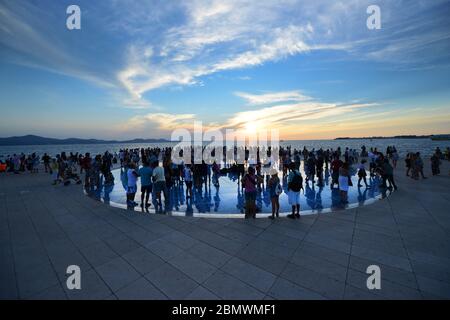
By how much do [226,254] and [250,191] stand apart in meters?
2.55

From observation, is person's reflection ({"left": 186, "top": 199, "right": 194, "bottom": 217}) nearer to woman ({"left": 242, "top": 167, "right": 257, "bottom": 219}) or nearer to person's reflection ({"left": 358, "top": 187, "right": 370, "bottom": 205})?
woman ({"left": 242, "top": 167, "right": 257, "bottom": 219})

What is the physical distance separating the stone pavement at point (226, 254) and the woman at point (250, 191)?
1.26ft

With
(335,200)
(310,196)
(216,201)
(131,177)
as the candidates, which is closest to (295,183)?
(335,200)

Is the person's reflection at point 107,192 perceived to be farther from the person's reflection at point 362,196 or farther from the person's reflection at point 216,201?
the person's reflection at point 362,196

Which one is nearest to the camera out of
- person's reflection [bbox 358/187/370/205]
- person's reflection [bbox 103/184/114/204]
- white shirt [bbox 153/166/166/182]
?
white shirt [bbox 153/166/166/182]

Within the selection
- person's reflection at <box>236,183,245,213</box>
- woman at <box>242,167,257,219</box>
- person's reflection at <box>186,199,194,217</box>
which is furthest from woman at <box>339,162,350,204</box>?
person's reflection at <box>186,199,194,217</box>

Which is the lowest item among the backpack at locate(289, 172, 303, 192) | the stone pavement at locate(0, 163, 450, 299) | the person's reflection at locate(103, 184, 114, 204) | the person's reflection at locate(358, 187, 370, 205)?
the stone pavement at locate(0, 163, 450, 299)

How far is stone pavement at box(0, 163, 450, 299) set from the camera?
132 inches

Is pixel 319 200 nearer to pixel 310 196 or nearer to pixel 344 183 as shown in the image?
pixel 310 196

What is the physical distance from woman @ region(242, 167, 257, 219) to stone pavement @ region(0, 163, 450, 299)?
0.39 m

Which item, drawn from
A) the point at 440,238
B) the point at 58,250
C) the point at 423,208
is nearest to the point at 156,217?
the point at 58,250

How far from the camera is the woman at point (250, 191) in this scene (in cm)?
643

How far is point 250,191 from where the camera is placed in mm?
6602
